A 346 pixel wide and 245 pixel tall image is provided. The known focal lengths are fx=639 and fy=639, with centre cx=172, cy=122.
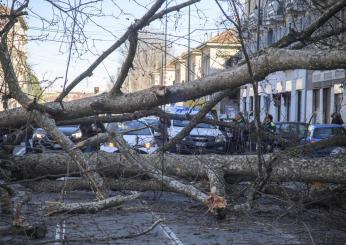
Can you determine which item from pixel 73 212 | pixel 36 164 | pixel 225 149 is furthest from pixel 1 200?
pixel 225 149

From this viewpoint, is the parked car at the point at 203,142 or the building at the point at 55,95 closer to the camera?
the building at the point at 55,95

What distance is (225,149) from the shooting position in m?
11.0

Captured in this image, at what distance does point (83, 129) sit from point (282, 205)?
432 cm

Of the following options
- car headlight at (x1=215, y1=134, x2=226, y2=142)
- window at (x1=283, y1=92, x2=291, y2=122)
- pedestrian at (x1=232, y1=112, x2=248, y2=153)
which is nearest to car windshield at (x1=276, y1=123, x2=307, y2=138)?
pedestrian at (x1=232, y1=112, x2=248, y2=153)

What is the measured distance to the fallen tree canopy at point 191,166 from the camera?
8367 millimetres

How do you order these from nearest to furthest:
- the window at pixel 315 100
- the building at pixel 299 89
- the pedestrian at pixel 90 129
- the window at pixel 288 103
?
the pedestrian at pixel 90 129 → the building at pixel 299 89 → the window at pixel 315 100 → the window at pixel 288 103

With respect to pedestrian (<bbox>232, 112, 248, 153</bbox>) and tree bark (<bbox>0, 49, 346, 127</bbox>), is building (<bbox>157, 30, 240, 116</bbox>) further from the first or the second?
tree bark (<bbox>0, 49, 346, 127</bbox>)

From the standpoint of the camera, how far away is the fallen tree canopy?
8367 millimetres

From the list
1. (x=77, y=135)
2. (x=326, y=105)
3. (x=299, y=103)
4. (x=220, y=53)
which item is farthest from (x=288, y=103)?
(x=77, y=135)

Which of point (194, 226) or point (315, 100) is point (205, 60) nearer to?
point (194, 226)

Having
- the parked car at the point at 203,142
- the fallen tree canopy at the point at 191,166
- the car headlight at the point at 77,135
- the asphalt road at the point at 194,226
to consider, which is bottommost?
the asphalt road at the point at 194,226

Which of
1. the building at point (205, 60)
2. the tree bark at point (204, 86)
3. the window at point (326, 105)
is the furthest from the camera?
the window at point (326, 105)

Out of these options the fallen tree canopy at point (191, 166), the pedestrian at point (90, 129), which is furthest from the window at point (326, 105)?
the fallen tree canopy at point (191, 166)

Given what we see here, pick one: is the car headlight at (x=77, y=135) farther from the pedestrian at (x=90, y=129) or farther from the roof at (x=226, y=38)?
the roof at (x=226, y=38)
